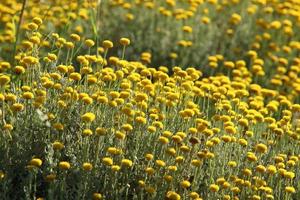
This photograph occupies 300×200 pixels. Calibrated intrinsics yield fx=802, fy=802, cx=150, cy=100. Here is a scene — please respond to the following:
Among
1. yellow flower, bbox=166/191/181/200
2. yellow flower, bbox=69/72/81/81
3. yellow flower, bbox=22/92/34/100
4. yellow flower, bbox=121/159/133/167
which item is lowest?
yellow flower, bbox=166/191/181/200

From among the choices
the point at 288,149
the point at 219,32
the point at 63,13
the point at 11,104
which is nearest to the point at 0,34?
the point at 63,13

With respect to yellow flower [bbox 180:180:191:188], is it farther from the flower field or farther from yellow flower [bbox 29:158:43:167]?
yellow flower [bbox 29:158:43:167]

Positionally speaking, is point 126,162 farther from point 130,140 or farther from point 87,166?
point 130,140

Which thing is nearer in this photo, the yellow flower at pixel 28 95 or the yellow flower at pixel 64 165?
the yellow flower at pixel 64 165

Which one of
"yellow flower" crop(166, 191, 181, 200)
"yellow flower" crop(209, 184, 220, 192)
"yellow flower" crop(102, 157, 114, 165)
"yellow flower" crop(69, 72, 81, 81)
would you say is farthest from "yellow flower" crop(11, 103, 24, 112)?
"yellow flower" crop(209, 184, 220, 192)

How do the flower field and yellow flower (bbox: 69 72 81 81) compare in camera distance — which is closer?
the flower field

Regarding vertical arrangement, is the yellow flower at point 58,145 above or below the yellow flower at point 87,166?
above

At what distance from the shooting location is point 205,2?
26.6 ft

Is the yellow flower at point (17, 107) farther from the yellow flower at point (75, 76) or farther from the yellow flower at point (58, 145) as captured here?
the yellow flower at point (75, 76)

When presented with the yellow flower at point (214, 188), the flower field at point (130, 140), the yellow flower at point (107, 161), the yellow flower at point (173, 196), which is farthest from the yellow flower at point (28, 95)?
the yellow flower at point (214, 188)

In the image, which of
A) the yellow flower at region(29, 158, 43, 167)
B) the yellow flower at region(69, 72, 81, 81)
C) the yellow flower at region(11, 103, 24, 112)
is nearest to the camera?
the yellow flower at region(29, 158, 43, 167)

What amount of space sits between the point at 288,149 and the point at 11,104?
169cm

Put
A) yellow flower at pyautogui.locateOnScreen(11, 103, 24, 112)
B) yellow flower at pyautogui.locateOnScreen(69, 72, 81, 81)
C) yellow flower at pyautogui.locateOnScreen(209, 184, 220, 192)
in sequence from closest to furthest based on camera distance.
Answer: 1. yellow flower at pyautogui.locateOnScreen(209, 184, 220, 192)
2. yellow flower at pyautogui.locateOnScreen(11, 103, 24, 112)
3. yellow flower at pyautogui.locateOnScreen(69, 72, 81, 81)

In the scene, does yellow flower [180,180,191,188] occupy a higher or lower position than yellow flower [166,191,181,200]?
higher
